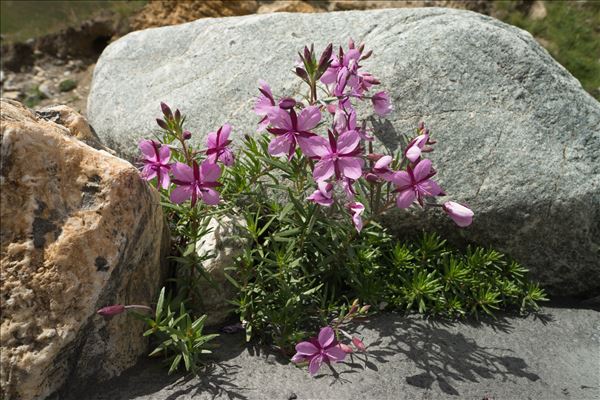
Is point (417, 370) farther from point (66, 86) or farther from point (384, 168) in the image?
point (66, 86)

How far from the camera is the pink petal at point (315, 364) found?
105 inches

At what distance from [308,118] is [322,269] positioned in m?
1.07

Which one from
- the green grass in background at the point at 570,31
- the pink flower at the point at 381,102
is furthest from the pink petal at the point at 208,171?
the green grass in background at the point at 570,31

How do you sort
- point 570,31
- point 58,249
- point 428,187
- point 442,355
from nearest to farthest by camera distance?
point 58,249 < point 428,187 < point 442,355 < point 570,31

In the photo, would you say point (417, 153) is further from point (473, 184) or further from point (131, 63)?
point (131, 63)

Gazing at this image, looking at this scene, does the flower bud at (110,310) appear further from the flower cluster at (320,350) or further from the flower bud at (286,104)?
the flower bud at (286,104)

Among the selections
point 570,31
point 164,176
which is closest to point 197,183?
point 164,176

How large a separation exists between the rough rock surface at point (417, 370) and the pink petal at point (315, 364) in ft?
0.49

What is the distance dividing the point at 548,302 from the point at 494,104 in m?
1.49

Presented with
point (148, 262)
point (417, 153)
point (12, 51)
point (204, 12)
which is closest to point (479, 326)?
point (417, 153)

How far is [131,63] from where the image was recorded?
5113mm

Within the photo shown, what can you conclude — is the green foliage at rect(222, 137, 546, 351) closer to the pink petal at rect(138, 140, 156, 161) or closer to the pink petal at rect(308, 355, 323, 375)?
the pink petal at rect(308, 355, 323, 375)

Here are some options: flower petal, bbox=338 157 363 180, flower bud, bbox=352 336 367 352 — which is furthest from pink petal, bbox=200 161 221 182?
flower bud, bbox=352 336 367 352

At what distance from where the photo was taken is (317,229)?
10.7ft
